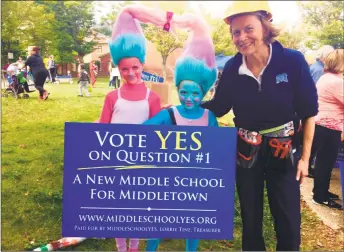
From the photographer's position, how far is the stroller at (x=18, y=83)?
3.21 metres

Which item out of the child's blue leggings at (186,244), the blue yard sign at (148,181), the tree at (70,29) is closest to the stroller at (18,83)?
the tree at (70,29)

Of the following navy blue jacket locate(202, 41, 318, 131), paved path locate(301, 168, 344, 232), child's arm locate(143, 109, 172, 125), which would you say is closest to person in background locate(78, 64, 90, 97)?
child's arm locate(143, 109, 172, 125)

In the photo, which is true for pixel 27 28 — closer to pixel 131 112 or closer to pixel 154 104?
pixel 131 112

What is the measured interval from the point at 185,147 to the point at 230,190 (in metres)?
0.49

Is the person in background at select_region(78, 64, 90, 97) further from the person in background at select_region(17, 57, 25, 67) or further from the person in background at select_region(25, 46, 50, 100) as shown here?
the person in background at select_region(17, 57, 25, 67)

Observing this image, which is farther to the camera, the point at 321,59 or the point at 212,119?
the point at 321,59

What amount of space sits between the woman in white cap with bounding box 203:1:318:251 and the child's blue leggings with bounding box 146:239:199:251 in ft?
1.69

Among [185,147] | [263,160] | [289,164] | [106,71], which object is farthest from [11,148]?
[289,164]

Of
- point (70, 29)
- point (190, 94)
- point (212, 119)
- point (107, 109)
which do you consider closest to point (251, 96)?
point (212, 119)

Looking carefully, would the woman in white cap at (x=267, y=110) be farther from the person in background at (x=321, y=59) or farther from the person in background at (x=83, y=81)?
the person in background at (x=83, y=81)

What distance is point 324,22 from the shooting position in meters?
3.17

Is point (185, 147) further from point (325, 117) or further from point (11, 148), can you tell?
point (11, 148)

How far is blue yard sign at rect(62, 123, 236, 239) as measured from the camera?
2904 millimetres

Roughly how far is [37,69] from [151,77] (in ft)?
3.30
